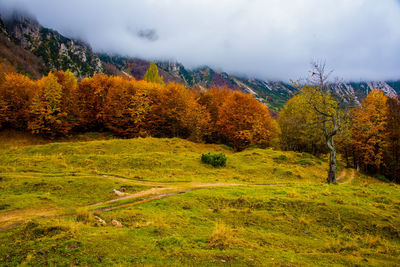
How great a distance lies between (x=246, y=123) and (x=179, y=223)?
36797 mm

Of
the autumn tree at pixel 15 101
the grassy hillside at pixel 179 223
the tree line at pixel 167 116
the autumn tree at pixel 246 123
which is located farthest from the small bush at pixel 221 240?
the autumn tree at pixel 15 101

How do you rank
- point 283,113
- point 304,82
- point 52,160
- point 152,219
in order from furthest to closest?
point 283,113 → point 304,82 → point 52,160 → point 152,219

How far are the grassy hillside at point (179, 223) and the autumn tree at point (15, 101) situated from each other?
33.1 m

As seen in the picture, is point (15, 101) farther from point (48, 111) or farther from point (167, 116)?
point (167, 116)

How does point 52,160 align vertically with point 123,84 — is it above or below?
below

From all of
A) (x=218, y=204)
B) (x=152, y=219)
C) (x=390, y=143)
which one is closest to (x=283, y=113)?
(x=390, y=143)

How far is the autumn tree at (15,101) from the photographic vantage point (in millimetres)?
42406

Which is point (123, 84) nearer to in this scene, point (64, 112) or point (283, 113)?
point (64, 112)

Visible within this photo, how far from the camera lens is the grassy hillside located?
5828 millimetres

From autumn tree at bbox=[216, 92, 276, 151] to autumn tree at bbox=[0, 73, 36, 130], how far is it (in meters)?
41.1

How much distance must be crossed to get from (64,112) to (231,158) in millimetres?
36613

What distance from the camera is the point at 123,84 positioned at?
49344 mm

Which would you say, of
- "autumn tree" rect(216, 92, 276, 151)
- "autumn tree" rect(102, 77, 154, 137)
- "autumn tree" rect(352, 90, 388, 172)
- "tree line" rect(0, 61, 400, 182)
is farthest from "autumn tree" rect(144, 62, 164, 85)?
"autumn tree" rect(352, 90, 388, 172)

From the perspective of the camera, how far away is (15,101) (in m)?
43.1
